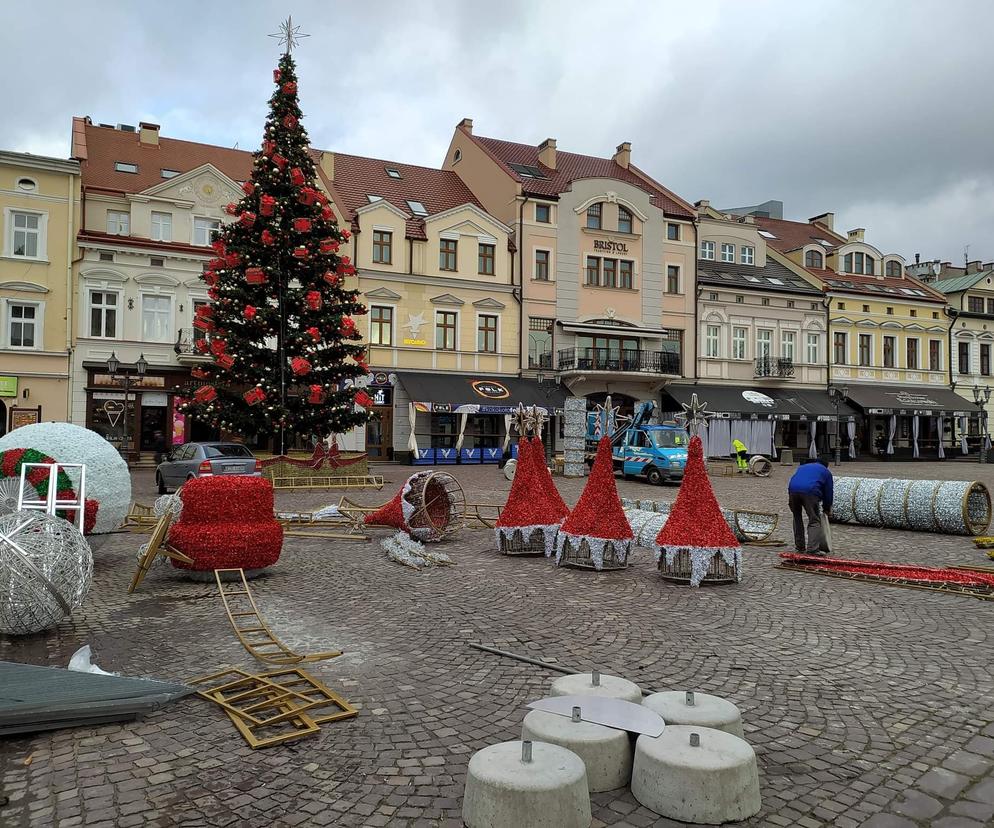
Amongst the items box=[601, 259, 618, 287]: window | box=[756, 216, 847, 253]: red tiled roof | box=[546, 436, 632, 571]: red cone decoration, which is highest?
box=[756, 216, 847, 253]: red tiled roof

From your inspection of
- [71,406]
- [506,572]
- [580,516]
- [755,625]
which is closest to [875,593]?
[755,625]

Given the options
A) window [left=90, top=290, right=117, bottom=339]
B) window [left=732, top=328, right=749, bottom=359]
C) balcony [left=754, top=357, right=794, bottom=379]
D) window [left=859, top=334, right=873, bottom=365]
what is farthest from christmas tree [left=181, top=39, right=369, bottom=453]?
window [left=859, top=334, right=873, bottom=365]

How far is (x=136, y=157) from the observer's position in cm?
3278

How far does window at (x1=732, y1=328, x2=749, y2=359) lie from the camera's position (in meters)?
39.8

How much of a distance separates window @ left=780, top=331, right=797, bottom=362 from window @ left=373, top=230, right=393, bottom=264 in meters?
21.8

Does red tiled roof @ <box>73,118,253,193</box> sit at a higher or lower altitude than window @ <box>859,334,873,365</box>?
higher

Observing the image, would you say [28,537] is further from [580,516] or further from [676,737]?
[580,516]

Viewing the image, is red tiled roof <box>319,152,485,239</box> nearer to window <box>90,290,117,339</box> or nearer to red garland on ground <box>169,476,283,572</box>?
window <box>90,290,117,339</box>

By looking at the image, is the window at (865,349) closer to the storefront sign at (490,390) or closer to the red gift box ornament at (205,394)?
the storefront sign at (490,390)

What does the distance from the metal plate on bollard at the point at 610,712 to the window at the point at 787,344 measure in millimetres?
39875

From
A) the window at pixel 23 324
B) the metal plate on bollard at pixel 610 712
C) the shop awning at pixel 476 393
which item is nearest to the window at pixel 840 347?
the shop awning at pixel 476 393

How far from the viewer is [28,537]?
6.16 meters

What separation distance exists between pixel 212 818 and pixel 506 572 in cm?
633

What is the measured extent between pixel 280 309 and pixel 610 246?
64.4ft
